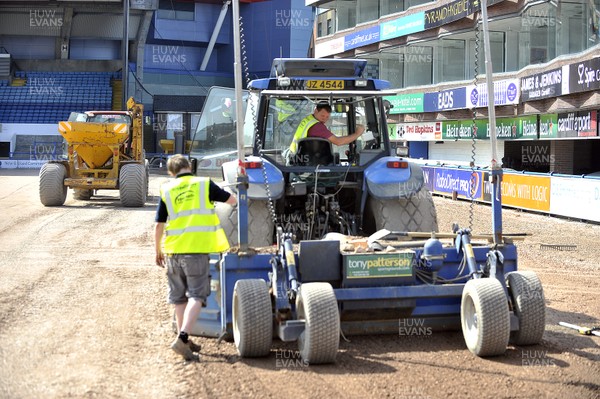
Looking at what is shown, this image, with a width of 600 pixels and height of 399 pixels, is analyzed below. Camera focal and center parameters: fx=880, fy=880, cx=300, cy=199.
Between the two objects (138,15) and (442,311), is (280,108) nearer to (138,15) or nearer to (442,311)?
(442,311)

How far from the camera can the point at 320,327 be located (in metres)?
6.49

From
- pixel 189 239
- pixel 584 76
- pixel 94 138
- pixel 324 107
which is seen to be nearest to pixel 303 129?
pixel 324 107

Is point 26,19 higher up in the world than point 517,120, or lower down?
higher up

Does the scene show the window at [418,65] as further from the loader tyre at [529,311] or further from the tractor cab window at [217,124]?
the loader tyre at [529,311]

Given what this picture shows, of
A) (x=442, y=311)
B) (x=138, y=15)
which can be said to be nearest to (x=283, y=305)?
(x=442, y=311)

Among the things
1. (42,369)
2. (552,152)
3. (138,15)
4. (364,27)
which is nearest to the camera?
(42,369)

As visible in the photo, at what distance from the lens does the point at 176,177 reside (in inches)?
292

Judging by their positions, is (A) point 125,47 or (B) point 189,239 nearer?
(B) point 189,239

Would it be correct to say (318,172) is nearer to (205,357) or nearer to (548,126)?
(205,357)

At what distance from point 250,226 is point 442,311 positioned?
2.24 meters

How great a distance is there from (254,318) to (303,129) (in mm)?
3093

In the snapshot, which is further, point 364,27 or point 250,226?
point 364,27

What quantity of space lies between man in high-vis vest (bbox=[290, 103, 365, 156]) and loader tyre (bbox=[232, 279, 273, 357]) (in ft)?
9.07

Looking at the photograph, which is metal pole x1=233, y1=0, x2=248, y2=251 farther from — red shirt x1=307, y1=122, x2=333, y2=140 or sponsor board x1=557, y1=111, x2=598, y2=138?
sponsor board x1=557, y1=111, x2=598, y2=138
